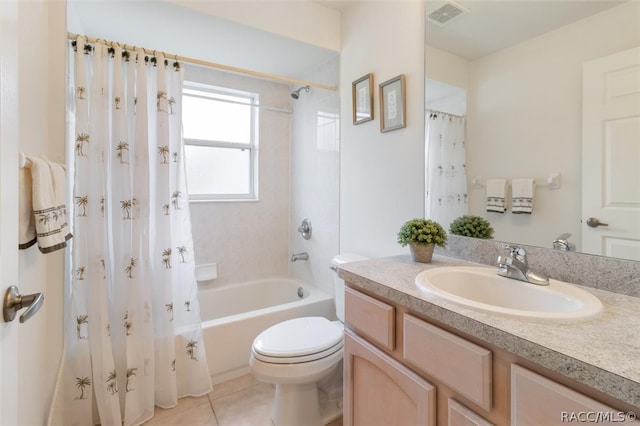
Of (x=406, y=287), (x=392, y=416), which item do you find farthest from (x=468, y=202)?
(x=392, y=416)

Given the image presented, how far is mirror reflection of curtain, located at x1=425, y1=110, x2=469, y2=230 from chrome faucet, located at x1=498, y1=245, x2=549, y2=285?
309 millimetres

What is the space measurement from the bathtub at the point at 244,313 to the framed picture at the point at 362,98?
51.0 inches

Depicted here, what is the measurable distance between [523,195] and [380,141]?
0.83 m

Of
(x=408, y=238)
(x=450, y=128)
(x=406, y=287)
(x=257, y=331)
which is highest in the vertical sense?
(x=450, y=128)

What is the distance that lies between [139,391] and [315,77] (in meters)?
2.36

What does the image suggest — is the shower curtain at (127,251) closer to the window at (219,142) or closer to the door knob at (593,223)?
the window at (219,142)

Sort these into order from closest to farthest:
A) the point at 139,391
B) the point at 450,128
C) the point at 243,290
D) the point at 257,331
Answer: the point at 450,128 < the point at 139,391 < the point at 257,331 < the point at 243,290

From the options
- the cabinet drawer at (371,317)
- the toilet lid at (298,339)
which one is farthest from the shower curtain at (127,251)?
the cabinet drawer at (371,317)

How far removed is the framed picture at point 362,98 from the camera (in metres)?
1.79

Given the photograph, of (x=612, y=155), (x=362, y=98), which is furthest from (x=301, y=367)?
(x=362, y=98)

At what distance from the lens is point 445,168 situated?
1.43 meters

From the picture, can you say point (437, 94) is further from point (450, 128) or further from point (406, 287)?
point (406, 287)

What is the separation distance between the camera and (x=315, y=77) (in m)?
2.38

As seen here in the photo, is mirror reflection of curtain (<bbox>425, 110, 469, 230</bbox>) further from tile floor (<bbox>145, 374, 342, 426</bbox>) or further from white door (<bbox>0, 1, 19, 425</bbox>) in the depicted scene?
white door (<bbox>0, 1, 19, 425</bbox>)
